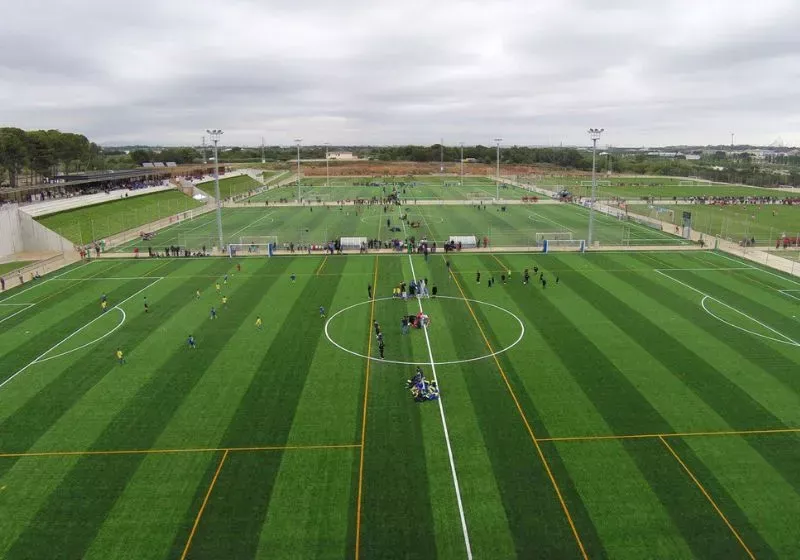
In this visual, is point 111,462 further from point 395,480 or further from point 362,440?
point 395,480

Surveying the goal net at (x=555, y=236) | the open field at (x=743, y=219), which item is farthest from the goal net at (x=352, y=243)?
the open field at (x=743, y=219)

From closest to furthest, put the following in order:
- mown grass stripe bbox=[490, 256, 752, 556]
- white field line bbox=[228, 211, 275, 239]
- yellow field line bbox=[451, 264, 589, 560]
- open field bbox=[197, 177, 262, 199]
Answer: yellow field line bbox=[451, 264, 589, 560] → mown grass stripe bbox=[490, 256, 752, 556] → white field line bbox=[228, 211, 275, 239] → open field bbox=[197, 177, 262, 199]

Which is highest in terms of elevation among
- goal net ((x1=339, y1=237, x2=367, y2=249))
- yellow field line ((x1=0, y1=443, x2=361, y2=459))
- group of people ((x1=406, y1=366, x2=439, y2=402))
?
goal net ((x1=339, y1=237, x2=367, y2=249))

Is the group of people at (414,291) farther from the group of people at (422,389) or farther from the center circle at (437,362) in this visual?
the group of people at (422,389)

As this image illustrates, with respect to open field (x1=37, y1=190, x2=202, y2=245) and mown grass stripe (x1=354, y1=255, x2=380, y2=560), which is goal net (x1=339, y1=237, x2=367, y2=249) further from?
open field (x1=37, y1=190, x2=202, y2=245)

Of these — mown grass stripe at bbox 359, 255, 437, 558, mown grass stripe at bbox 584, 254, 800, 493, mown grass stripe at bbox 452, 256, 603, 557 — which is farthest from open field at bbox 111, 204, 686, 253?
mown grass stripe at bbox 359, 255, 437, 558

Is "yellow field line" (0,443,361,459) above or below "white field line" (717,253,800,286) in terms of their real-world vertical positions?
below
